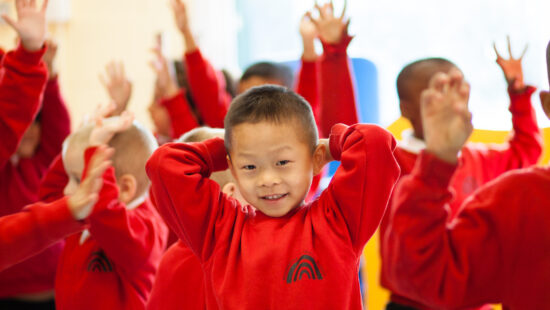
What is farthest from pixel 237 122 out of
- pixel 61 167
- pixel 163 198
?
pixel 61 167

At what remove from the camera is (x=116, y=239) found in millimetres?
1431

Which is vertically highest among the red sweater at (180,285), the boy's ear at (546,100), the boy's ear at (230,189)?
the boy's ear at (546,100)

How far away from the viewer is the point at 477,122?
8.50ft

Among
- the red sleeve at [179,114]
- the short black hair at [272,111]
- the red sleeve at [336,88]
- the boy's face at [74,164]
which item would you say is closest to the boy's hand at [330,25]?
the red sleeve at [336,88]

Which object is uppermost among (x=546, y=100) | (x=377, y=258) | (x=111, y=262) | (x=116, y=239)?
(x=546, y=100)

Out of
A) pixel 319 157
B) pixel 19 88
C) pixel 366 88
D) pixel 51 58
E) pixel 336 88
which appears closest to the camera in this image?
pixel 319 157

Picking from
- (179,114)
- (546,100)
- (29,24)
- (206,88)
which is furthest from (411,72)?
(29,24)

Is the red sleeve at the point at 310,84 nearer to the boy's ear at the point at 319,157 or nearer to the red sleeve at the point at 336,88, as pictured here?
the red sleeve at the point at 336,88

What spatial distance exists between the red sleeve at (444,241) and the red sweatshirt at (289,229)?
0.23 feet

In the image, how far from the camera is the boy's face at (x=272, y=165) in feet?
3.61

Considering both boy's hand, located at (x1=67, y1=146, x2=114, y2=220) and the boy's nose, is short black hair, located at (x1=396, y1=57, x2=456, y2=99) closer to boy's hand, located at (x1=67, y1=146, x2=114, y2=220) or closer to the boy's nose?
the boy's nose

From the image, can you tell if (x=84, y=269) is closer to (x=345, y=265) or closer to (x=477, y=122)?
(x=345, y=265)

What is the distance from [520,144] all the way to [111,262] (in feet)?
4.54

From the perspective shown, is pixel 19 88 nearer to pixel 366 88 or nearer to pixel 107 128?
pixel 107 128
